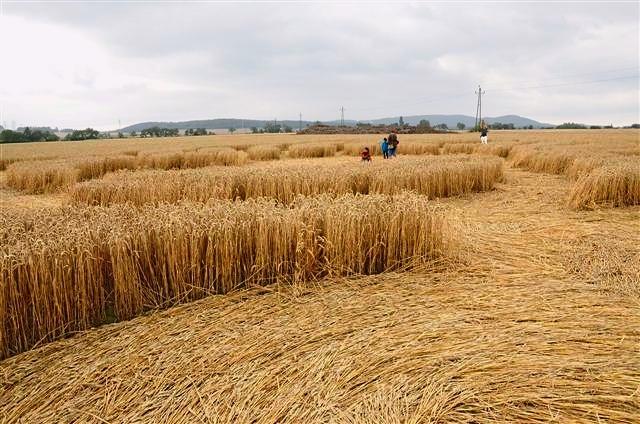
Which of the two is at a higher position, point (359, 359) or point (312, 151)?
point (312, 151)

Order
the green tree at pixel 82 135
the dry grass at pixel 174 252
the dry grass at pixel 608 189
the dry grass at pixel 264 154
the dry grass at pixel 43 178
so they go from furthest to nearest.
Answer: the green tree at pixel 82 135, the dry grass at pixel 264 154, the dry grass at pixel 43 178, the dry grass at pixel 608 189, the dry grass at pixel 174 252

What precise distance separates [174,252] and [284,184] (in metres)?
5.42

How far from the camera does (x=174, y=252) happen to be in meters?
3.39

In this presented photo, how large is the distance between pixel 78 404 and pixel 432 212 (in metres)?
3.40

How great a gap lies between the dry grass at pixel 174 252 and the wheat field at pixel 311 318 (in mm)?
16

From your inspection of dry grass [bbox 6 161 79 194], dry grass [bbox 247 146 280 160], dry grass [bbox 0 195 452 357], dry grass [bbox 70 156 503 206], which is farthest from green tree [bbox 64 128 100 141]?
dry grass [bbox 0 195 452 357]

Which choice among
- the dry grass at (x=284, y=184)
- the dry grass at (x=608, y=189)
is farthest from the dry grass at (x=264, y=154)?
the dry grass at (x=608, y=189)

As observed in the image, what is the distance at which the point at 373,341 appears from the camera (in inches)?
105

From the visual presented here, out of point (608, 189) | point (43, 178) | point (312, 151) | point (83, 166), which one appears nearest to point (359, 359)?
point (608, 189)

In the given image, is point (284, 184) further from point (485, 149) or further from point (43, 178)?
point (485, 149)

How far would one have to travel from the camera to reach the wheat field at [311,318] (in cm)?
217

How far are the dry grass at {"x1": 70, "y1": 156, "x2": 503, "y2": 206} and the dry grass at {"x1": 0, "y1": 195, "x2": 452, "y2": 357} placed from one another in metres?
3.65

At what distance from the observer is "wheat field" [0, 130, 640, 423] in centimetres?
217

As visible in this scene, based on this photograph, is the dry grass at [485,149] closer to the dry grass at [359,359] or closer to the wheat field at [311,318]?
the wheat field at [311,318]
